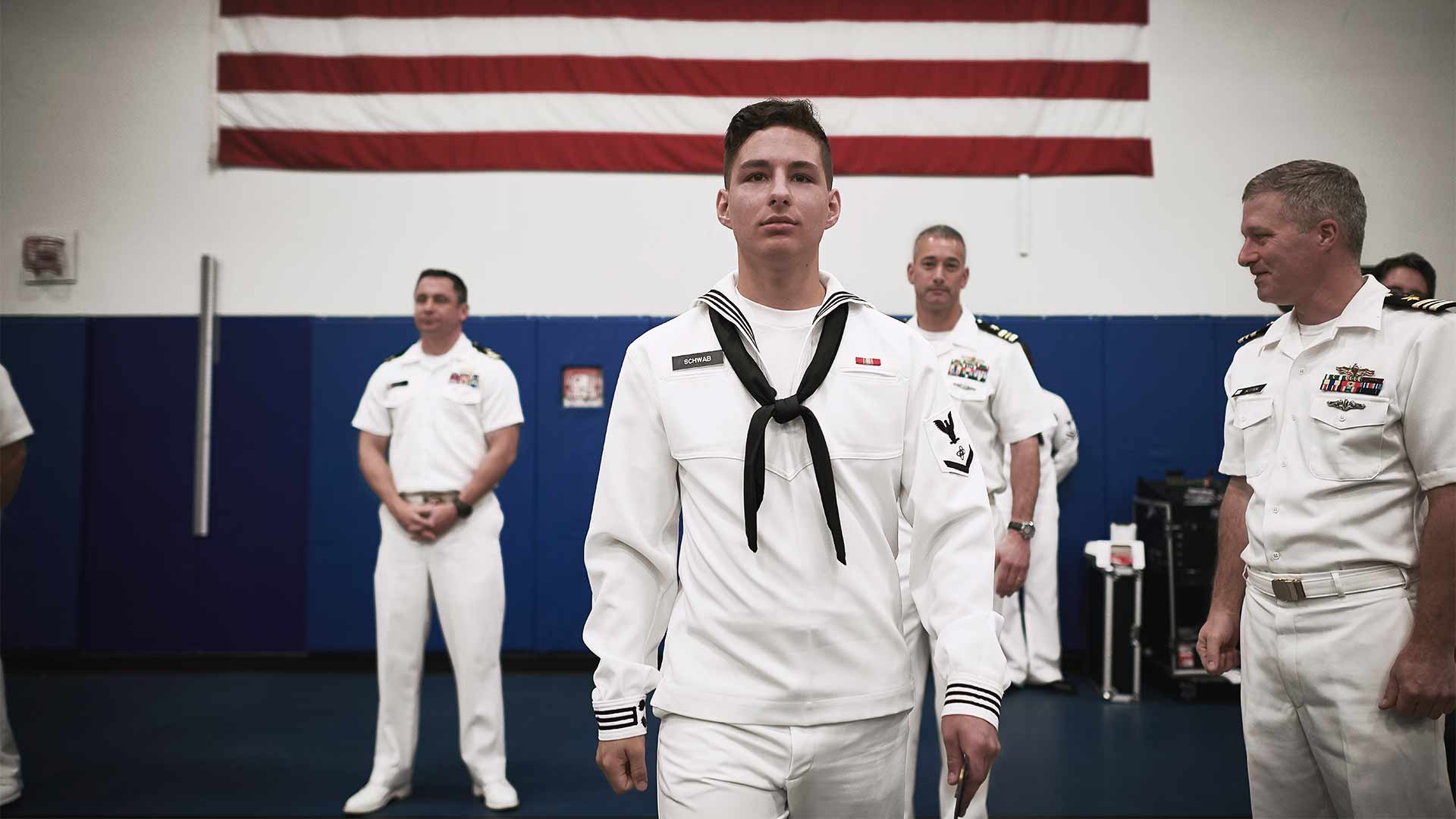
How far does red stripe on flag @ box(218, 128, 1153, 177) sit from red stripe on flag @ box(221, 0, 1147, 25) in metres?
0.86

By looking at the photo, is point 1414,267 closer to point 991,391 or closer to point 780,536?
point 991,391

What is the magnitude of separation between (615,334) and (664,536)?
456cm

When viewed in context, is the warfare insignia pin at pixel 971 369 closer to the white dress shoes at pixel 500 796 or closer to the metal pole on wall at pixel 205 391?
the white dress shoes at pixel 500 796

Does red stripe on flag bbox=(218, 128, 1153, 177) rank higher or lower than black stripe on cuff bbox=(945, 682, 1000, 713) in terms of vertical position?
higher

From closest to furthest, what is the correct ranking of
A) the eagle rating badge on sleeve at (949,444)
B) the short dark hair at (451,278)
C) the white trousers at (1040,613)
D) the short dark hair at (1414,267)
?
1. the eagle rating badge on sleeve at (949,444)
2. the short dark hair at (1414,267)
3. the short dark hair at (451,278)
4. the white trousers at (1040,613)

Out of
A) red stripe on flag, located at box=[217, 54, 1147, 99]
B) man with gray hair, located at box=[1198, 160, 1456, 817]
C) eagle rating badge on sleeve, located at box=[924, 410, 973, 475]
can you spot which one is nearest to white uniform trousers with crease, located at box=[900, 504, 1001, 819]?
man with gray hair, located at box=[1198, 160, 1456, 817]

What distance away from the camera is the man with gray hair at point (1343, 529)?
76.1 inches

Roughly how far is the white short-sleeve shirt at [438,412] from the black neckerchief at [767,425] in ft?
8.74

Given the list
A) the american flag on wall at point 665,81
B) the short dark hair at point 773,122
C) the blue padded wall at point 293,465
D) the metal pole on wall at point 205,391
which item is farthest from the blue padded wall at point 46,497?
the short dark hair at point 773,122

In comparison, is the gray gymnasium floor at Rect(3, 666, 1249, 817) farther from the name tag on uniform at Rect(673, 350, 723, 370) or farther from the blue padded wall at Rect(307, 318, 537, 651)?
the name tag on uniform at Rect(673, 350, 723, 370)

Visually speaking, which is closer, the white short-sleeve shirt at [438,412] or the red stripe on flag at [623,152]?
the white short-sleeve shirt at [438,412]

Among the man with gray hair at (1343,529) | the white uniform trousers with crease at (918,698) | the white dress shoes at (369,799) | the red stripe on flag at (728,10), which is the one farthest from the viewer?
the red stripe on flag at (728,10)

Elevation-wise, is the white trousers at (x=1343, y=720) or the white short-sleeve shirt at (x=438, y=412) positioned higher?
the white short-sleeve shirt at (x=438, y=412)

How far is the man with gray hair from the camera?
6.34ft
